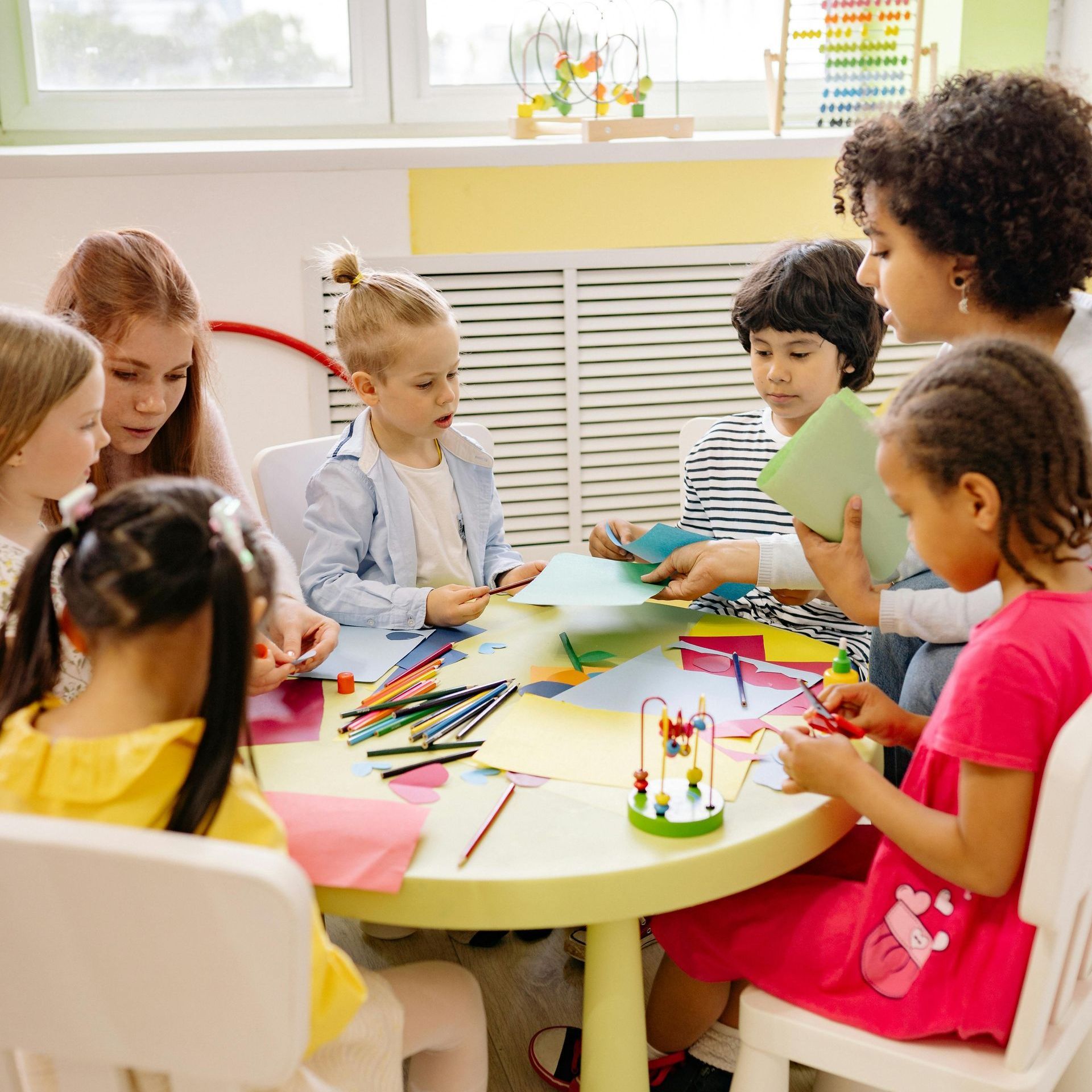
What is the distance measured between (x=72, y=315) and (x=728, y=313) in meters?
1.83

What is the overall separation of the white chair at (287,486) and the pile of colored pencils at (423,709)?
58cm

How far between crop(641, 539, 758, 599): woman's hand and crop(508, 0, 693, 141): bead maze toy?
155 centimetres

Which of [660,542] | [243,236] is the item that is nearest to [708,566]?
[660,542]

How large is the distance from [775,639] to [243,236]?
5.60ft

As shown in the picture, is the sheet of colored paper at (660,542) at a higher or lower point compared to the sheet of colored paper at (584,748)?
higher

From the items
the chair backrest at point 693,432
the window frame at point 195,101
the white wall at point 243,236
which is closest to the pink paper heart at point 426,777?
the chair backrest at point 693,432

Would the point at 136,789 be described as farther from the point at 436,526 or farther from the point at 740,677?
the point at 436,526

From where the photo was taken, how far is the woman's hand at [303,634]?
1326mm

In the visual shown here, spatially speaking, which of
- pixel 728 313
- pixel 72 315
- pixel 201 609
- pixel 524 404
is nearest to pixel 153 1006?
pixel 201 609

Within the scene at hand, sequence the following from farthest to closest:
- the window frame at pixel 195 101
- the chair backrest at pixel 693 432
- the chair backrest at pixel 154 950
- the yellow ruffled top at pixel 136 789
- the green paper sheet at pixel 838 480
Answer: the window frame at pixel 195 101 < the chair backrest at pixel 693 432 < the green paper sheet at pixel 838 480 < the yellow ruffled top at pixel 136 789 < the chair backrest at pixel 154 950

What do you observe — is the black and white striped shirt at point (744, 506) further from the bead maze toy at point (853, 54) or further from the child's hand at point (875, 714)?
the bead maze toy at point (853, 54)

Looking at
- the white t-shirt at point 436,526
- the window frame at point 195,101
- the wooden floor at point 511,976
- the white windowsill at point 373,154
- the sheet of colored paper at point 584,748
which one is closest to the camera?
the sheet of colored paper at point 584,748

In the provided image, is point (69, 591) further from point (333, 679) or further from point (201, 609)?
point (333, 679)

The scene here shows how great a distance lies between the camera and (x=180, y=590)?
0.84 meters
